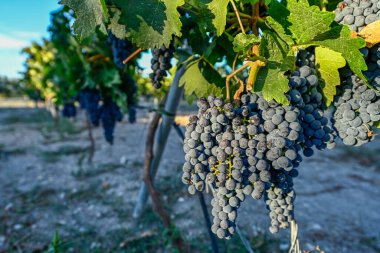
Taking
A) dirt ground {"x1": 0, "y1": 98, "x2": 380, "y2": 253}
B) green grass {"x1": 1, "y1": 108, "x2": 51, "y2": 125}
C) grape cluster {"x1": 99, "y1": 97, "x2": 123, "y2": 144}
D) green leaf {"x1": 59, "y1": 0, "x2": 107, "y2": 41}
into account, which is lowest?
dirt ground {"x1": 0, "y1": 98, "x2": 380, "y2": 253}

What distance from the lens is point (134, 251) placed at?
314cm

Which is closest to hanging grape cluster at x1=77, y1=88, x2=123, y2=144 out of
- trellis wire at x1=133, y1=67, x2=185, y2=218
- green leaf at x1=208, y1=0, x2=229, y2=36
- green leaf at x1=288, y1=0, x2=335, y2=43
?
trellis wire at x1=133, y1=67, x2=185, y2=218

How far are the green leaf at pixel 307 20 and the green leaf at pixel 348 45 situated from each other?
0.10ft

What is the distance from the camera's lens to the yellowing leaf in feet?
2.74

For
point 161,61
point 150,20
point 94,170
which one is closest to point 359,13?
point 150,20

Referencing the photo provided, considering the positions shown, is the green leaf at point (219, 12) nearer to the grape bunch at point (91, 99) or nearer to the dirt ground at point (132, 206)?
the dirt ground at point (132, 206)

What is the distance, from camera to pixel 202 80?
1293mm

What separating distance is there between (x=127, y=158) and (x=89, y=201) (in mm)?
2320

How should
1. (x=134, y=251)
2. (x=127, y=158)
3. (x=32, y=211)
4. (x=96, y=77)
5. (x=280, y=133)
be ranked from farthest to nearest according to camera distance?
(x=127, y=158) < (x=32, y=211) < (x=96, y=77) < (x=134, y=251) < (x=280, y=133)

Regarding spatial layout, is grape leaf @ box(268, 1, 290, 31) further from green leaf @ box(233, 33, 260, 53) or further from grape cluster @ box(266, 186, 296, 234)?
grape cluster @ box(266, 186, 296, 234)

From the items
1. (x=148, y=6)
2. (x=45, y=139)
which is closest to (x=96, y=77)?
(x=148, y=6)

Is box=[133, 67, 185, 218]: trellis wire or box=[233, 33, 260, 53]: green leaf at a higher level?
box=[233, 33, 260, 53]: green leaf

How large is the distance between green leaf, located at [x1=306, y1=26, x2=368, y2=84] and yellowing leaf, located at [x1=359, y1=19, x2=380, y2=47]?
0.06m

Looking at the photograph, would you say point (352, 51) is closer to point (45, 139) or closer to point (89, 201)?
point (89, 201)
